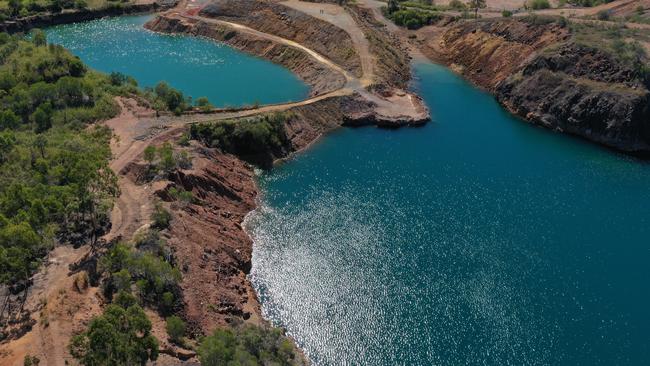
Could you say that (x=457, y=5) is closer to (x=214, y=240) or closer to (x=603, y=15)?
(x=603, y=15)

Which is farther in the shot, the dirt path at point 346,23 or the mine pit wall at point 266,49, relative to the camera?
the dirt path at point 346,23

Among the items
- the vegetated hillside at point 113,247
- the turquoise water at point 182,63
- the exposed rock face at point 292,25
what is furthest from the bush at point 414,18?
the vegetated hillside at point 113,247

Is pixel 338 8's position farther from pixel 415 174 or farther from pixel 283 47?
pixel 415 174

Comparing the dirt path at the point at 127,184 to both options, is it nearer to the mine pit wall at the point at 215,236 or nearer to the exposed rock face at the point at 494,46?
the mine pit wall at the point at 215,236

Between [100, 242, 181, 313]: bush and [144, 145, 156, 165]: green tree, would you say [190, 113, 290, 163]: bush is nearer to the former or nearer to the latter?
[144, 145, 156, 165]: green tree

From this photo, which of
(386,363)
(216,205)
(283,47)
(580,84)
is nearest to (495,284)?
(386,363)

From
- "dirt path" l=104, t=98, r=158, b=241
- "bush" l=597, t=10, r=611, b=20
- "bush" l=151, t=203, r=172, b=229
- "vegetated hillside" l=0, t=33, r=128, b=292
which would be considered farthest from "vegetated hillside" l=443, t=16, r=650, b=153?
"vegetated hillside" l=0, t=33, r=128, b=292

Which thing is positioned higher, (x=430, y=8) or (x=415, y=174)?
(x=430, y=8)
